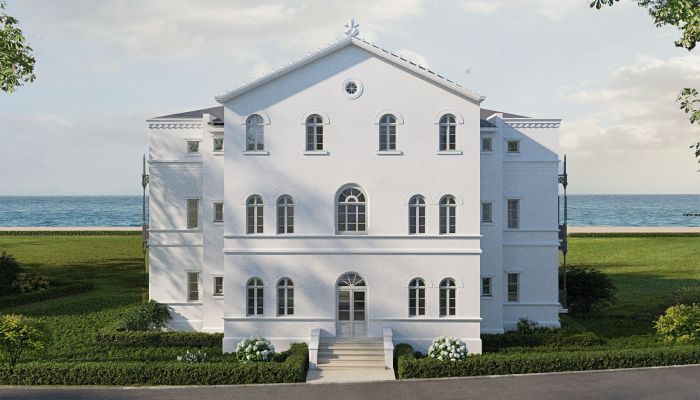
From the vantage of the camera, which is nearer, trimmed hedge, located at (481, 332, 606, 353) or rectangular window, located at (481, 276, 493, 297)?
trimmed hedge, located at (481, 332, 606, 353)

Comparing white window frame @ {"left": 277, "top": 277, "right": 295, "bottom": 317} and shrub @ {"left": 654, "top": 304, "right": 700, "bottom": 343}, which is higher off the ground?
white window frame @ {"left": 277, "top": 277, "right": 295, "bottom": 317}

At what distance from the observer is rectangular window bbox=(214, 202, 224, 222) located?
93.5 ft

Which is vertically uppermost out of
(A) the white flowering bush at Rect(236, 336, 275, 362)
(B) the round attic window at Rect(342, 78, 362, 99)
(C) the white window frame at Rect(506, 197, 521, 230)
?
(B) the round attic window at Rect(342, 78, 362, 99)

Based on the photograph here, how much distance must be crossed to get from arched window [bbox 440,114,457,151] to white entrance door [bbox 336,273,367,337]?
6421mm

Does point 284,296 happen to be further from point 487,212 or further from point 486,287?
point 487,212

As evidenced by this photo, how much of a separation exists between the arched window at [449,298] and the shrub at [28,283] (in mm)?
26674

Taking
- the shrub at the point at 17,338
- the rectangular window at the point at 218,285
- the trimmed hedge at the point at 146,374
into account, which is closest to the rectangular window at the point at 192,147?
the rectangular window at the point at 218,285

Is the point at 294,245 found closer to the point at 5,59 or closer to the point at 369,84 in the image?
the point at 369,84

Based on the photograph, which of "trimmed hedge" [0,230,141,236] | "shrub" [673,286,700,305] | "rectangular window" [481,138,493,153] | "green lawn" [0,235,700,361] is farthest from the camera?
"trimmed hedge" [0,230,141,236]

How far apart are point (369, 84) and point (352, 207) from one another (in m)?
5.03

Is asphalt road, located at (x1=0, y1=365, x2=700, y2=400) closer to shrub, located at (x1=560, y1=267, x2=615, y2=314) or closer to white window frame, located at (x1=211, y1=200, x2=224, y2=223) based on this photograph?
white window frame, located at (x1=211, y1=200, x2=224, y2=223)

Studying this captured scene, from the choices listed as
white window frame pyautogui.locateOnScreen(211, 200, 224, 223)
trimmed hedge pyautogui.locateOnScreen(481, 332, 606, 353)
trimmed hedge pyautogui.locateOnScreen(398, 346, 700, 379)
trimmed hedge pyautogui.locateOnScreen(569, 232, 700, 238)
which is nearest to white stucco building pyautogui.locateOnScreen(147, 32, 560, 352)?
trimmed hedge pyautogui.locateOnScreen(481, 332, 606, 353)

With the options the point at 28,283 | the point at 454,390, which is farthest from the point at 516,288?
the point at 28,283

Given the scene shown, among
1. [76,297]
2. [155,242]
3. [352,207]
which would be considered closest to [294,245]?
[352,207]
